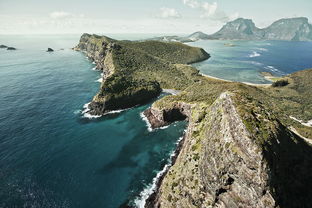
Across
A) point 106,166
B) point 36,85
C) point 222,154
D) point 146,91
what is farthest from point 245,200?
point 36,85

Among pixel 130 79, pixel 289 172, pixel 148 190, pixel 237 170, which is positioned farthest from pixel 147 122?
pixel 289 172

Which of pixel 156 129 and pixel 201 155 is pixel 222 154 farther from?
pixel 156 129

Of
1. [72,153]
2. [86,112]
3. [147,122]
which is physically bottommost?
[72,153]

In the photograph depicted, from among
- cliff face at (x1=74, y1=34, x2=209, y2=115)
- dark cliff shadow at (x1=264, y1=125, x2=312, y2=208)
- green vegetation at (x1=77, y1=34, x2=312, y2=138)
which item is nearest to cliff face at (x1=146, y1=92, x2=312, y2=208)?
dark cliff shadow at (x1=264, y1=125, x2=312, y2=208)

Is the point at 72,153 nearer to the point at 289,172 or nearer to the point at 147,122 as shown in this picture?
the point at 147,122

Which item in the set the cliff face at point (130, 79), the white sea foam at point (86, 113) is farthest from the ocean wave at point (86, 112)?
the cliff face at point (130, 79)

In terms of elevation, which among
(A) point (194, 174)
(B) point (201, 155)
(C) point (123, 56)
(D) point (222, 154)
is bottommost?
(A) point (194, 174)

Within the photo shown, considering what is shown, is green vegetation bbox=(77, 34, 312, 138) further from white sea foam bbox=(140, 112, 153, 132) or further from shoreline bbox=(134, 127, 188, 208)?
shoreline bbox=(134, 127, 188, 208)
